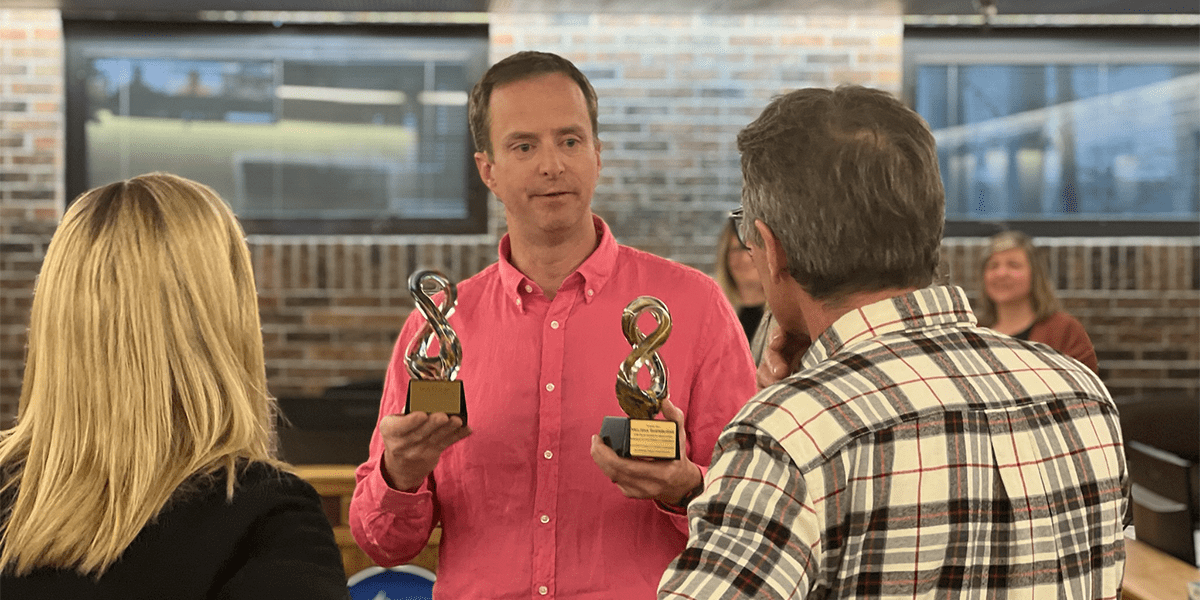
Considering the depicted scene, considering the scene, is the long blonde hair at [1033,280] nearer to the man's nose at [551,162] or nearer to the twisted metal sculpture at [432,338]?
the man's nose at [551,162]

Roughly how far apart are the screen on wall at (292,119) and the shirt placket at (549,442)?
367cm

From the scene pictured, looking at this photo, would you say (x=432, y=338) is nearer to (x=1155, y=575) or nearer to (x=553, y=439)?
(x=553, y=439)

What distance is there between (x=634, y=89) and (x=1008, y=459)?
4.44 metres

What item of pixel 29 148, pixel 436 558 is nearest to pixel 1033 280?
pixel 436 558

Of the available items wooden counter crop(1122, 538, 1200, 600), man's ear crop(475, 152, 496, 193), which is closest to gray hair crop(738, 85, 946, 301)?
man's ear crop(475, 152, 496, 193)

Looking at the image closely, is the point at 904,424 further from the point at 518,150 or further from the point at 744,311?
the point at 744,311

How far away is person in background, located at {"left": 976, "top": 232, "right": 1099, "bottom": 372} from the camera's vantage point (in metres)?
4.62

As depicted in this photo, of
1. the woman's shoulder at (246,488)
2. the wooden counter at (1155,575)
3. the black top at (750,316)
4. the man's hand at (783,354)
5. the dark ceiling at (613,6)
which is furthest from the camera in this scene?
the dark ceiling at (613,6)

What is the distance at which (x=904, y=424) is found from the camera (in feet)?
3.38

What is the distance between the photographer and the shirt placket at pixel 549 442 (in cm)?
164

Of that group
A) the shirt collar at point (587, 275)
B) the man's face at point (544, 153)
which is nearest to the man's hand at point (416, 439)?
the shirt collar at point (587, 275)

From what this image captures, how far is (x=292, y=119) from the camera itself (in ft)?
17.5

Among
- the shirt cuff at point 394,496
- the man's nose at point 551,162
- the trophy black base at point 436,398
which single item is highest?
the man's nose at point 551,162

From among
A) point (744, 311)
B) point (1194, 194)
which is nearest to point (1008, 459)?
point (744, 311)
